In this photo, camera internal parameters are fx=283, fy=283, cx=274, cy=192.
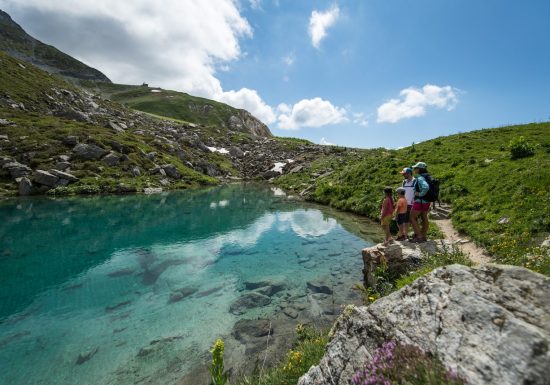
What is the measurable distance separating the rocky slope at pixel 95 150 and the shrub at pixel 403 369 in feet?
175

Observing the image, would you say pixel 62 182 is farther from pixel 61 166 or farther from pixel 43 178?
pixel 61 166

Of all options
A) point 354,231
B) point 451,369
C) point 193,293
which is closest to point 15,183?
point 193,293

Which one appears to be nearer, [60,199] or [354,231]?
[354,231]

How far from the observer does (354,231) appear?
2430 centimetres

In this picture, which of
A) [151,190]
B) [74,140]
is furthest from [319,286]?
[74,140]

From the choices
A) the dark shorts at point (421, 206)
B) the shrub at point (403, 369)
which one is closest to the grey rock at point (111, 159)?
the dark shorts at point (421, 206)

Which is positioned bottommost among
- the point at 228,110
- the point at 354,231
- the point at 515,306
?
the point at 354,231

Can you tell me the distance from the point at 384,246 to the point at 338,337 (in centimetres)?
888

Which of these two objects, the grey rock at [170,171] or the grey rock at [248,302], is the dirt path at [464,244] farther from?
the grey rock at [170,171]

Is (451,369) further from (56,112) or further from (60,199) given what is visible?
(56,112)

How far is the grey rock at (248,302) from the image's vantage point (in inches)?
505

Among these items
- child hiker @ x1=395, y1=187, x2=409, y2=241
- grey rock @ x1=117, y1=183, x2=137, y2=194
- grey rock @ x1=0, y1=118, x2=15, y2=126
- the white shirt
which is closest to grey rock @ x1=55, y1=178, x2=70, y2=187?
grey rock @ x1=117, y1=183, x2=137, y2=194

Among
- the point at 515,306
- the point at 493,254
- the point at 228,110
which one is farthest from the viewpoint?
the point at 228,110

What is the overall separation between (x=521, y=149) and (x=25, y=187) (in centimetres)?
6311
